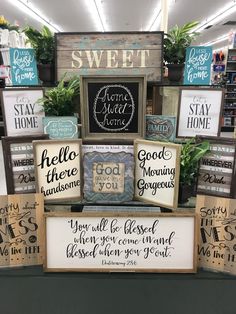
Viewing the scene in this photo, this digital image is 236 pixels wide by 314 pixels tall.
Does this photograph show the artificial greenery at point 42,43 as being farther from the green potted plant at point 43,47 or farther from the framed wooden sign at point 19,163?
the framed wooden sign at point 19,163

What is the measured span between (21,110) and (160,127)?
23.3 inches

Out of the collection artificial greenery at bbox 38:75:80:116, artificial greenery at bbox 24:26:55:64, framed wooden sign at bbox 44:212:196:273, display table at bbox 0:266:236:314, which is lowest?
display table at bbox 0:266:236:314

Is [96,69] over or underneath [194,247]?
over

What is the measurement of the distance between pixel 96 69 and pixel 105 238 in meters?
0.71

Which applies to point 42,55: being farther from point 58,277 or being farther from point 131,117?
point 58,277

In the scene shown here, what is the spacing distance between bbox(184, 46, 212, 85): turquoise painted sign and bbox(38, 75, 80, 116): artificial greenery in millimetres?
491

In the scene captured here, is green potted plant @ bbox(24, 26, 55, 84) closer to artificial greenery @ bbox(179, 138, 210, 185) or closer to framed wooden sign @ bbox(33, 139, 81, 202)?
framed wooden sign @ bbox(33, 139, 81, 202)

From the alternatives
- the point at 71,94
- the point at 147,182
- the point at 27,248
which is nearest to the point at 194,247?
the point at 147,182

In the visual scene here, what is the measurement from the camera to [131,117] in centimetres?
125

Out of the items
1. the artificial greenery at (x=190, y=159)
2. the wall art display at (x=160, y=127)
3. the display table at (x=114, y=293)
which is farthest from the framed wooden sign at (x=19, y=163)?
the artificial greenery at (x=190, y=159)

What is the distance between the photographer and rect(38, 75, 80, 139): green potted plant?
124 cm

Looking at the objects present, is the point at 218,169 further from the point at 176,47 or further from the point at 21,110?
the point at 21,110

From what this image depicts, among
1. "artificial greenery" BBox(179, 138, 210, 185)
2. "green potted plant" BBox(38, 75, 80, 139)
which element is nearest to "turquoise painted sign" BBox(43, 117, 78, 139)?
"green potted plant" BBox(38, 75, 80, 139)

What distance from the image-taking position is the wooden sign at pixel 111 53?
133 cm
